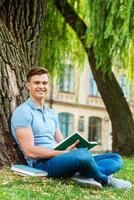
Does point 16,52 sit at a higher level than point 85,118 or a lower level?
higher

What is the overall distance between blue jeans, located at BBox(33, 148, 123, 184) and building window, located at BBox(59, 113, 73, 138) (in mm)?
26641

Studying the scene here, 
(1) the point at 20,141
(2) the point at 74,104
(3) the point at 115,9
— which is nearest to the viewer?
(1) the point at 20,141

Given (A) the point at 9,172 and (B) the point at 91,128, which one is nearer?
(A) the point at 9,172

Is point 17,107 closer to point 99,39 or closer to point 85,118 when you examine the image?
point 99,39

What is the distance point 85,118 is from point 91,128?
77cm

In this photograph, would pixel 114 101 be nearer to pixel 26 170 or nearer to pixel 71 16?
pixel 71 16

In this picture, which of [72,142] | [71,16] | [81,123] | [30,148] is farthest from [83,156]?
[81,123]

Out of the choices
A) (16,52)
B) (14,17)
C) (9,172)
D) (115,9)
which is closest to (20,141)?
(9,172)

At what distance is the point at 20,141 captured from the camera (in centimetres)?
474

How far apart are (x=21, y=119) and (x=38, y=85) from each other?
389mm

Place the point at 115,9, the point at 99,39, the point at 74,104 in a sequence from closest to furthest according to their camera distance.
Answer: the point at 115,9 → the point at 99,39 → the point at 74,104

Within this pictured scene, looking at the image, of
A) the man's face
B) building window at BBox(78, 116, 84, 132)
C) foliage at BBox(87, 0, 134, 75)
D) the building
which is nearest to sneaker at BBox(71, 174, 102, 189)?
the man's face

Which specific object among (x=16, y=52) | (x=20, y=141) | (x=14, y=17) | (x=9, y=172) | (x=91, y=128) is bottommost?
(x=91, y=128)

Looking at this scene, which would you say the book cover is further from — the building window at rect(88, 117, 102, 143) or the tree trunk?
the building window at rect(88, 117, 102, 143)
